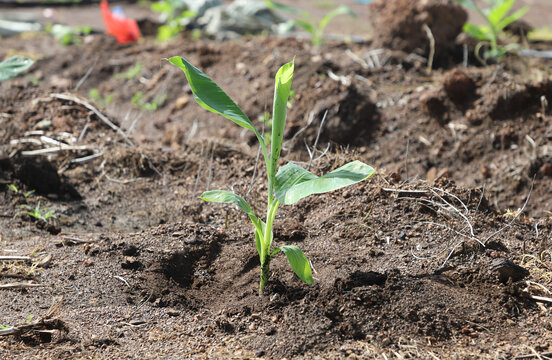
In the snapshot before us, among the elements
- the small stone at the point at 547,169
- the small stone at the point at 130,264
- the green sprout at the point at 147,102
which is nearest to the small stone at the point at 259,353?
the small stone at the point at 130,264

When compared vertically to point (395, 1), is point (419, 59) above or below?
below

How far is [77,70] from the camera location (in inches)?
206

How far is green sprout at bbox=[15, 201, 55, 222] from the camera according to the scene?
2650 millimetres

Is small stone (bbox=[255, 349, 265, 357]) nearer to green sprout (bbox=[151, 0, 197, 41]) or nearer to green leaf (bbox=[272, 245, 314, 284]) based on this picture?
green leaf (bbox=[272, 245, 314, 284])

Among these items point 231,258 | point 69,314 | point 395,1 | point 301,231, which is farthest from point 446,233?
point 395,1

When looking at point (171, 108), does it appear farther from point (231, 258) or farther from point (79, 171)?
point (231, 258)

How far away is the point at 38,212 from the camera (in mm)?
Result: 2697

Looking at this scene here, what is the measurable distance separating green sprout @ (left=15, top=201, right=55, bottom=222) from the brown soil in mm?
27

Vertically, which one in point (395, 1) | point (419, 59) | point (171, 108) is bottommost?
point (171, 108)

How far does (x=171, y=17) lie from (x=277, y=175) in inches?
210

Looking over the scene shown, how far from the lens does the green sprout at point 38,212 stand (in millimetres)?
2650

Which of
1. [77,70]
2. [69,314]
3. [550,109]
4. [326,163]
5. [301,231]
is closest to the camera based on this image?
[69,314]

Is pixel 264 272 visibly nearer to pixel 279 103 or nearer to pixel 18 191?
pixel 279 103

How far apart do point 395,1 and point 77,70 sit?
2.70 metres
